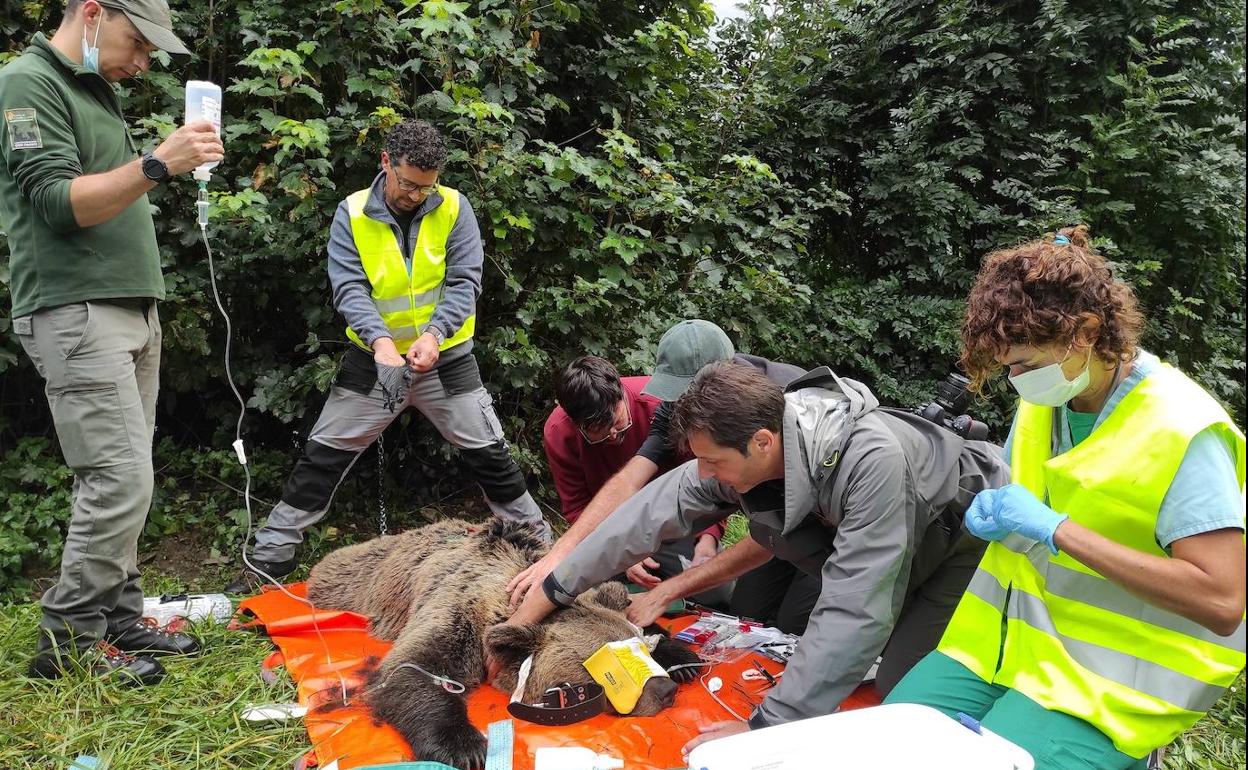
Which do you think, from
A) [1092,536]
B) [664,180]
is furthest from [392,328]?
[1092,536]

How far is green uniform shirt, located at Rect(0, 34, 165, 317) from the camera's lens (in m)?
2.93

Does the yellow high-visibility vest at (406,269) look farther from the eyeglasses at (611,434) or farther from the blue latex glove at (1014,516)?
the blue latex glove at (1014,516)

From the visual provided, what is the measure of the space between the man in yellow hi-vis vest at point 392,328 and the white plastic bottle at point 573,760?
162 centimetres

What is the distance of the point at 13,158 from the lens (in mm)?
2943

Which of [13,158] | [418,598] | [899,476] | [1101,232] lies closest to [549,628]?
[418,598]

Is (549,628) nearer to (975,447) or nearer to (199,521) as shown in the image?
(975,447)

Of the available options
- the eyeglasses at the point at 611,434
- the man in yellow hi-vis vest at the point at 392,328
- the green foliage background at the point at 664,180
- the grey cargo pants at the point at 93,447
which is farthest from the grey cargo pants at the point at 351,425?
the grey cargo pants at the point at 93,447

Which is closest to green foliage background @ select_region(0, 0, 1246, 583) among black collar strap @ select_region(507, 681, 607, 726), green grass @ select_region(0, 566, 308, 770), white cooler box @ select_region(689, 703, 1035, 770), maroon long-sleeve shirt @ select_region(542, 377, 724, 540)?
maroon long-sleeve shirt @ select_region(542, 377, 724, 540)

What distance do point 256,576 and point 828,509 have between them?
126 inches

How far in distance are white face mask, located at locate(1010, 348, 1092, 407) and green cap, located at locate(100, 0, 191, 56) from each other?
3.32 meters

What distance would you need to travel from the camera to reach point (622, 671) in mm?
2953

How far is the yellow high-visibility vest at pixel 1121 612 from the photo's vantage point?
207 cm

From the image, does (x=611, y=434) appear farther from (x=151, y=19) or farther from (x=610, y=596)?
(x=151, y=19)

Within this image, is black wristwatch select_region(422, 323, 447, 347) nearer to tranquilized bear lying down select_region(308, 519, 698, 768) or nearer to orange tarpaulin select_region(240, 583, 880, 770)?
tranquilized bear lying down select_region(308, 519, 698, 768)
